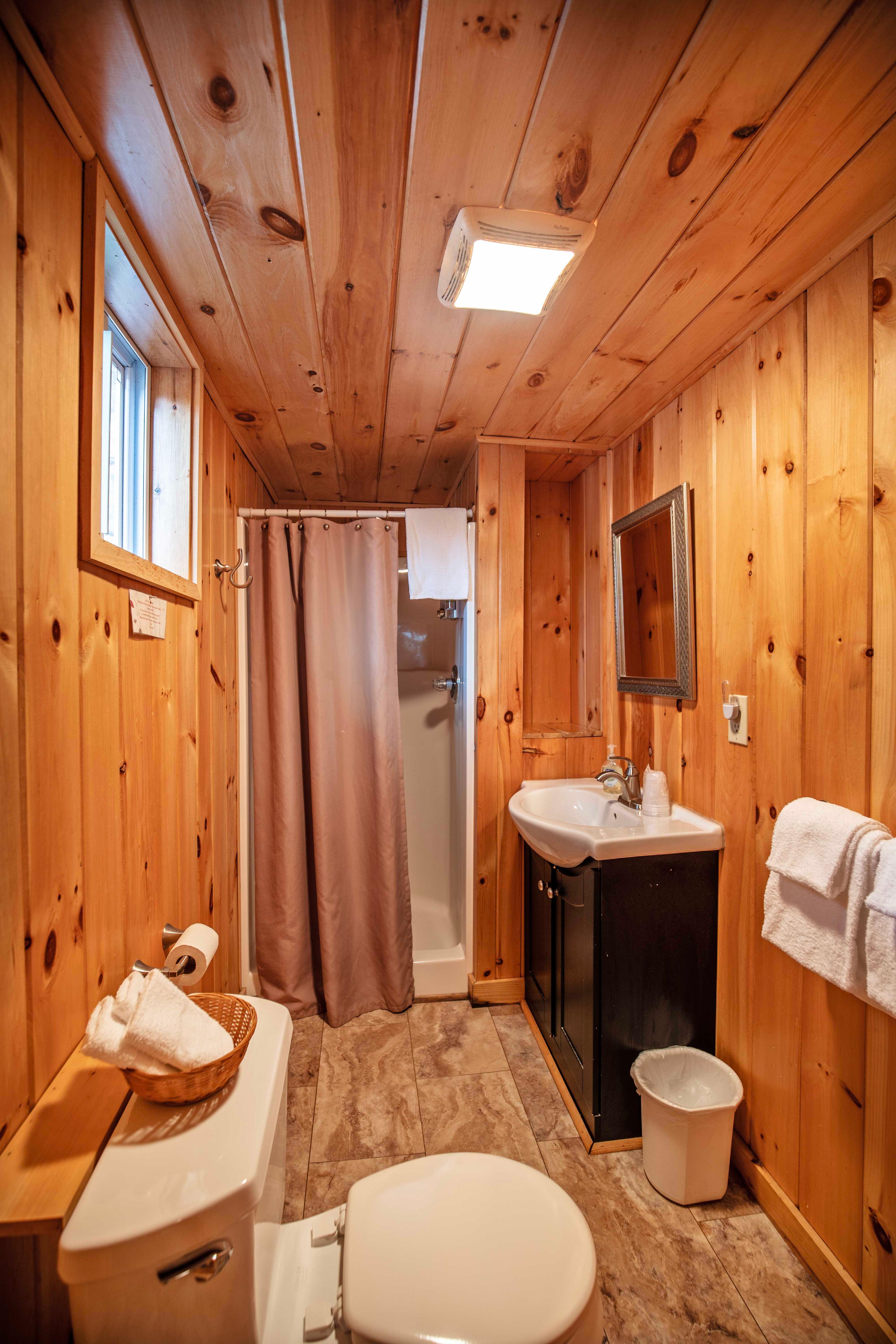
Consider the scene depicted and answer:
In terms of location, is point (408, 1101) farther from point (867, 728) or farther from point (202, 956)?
point (867, 728)

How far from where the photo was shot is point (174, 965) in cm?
111

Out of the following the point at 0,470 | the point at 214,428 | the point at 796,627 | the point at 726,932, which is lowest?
the point at 726,932

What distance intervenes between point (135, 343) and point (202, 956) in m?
1.43

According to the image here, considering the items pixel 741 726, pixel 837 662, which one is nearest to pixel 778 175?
pixel 837 662

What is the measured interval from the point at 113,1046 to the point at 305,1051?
58.3 inches

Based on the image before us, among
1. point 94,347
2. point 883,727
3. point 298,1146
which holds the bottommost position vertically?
point 298,1146

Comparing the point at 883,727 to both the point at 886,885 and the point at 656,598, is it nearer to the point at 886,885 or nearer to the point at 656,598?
the point at 886,885

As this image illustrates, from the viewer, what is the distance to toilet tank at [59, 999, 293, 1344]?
A: 2.19ft

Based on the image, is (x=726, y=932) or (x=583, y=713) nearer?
(x=726, y=932)

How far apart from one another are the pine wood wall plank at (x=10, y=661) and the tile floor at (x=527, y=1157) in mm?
1041

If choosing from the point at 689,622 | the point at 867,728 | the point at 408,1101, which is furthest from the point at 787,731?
the point at 408,1101

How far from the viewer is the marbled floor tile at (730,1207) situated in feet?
4.56

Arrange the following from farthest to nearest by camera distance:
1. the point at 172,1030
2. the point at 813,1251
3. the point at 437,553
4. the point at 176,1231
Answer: the point at 437,553 → the point at 813,1251 → the point at 172,1030 → the point at 176,1231

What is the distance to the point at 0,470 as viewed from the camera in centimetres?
73
